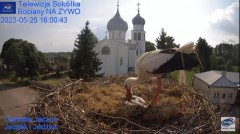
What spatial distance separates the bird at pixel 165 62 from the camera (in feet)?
5.32

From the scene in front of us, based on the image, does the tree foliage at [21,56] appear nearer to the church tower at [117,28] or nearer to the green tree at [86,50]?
the green tree at [86,50]

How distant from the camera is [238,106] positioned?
6.07 metres

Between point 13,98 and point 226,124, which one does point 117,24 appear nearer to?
point 13,98

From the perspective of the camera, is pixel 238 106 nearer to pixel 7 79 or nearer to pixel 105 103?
pixel 105 103

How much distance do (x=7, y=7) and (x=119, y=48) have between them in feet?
28.0

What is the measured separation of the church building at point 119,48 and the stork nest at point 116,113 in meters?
5.26

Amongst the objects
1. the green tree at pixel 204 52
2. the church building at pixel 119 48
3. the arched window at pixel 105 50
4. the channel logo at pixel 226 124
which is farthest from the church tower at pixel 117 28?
the channel logo at pixel 226 124

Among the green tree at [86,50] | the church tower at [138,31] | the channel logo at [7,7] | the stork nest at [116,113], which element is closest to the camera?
the stork nest at [116,113]

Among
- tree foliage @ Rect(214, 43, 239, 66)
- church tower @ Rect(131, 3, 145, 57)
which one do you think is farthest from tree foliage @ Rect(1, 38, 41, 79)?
tree foliage @ Rect(214, 43, 239, 66)

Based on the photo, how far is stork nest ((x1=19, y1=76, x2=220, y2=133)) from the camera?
131 centimetres

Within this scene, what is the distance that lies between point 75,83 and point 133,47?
8.48 metres

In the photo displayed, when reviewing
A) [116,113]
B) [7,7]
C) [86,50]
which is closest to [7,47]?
[7,7]

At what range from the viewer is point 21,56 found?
68.6 inches

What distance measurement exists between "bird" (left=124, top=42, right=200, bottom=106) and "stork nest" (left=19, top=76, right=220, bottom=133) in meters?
0.16
